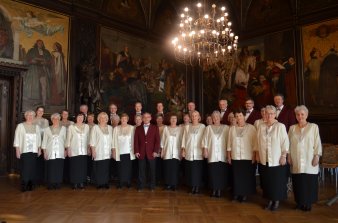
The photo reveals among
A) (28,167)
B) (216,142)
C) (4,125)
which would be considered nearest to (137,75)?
(4,125)

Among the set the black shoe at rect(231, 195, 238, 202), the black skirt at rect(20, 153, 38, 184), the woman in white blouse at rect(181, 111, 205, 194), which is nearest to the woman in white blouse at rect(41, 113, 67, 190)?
the black skirt at rect(20, 153, 38, 184)

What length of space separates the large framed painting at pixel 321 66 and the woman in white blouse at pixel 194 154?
7.09 meters

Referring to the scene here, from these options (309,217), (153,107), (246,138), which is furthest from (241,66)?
(309,217)

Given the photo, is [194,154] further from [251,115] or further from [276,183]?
[276,183]

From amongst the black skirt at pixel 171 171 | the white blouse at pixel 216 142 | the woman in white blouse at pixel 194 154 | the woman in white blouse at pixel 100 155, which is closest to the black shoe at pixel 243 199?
the white blouse at pixel 216 142

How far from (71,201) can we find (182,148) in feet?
8.44

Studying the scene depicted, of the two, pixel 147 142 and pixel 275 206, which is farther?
pixel 147 142

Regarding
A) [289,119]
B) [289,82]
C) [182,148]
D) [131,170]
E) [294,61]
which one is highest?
[294,61]

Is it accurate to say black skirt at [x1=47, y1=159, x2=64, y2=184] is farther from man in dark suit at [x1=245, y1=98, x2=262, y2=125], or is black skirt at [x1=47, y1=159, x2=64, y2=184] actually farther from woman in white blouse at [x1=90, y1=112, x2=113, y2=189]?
man in dark suit at [x1=245, y1=98, x2=262, y2=125]

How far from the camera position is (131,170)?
706 centimetres

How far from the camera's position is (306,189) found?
4988 millimetres

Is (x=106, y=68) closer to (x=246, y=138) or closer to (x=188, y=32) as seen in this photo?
(x=188, y=32)

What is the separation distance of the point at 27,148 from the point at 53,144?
1.83ft

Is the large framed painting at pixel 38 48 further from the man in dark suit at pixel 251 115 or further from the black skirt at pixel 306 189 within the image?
the black skirt at pixel 306 189
